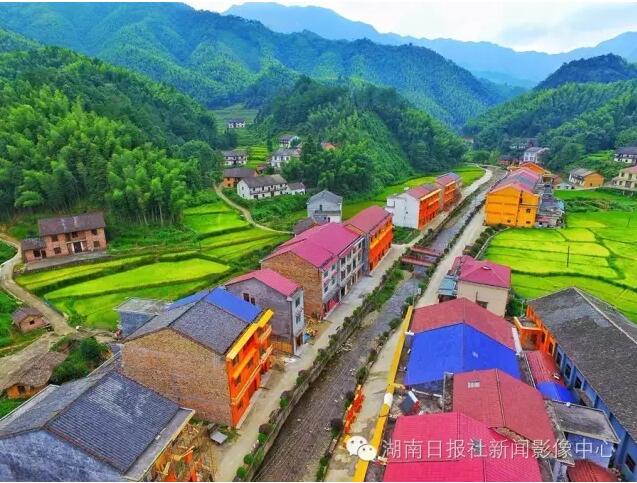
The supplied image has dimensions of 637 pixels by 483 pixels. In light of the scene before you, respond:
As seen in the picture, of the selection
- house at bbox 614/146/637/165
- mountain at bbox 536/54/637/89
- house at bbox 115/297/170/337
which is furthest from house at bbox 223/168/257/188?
mountain at bbox 536/54/637/89

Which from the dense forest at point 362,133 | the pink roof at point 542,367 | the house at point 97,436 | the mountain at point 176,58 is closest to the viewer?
the house at point 97,436

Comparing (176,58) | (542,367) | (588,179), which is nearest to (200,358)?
(542,367)

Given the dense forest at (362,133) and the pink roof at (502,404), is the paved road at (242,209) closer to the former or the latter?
the dense forest at (362,133)

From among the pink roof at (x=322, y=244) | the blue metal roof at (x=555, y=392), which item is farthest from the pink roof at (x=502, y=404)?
the pink roof at (x=322, y=244)

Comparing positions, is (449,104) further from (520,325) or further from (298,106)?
(520,325)

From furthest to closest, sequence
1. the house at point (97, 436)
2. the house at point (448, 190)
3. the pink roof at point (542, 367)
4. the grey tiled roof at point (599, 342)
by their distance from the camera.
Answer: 1. the house at point (448, 190)
2. the pink roof at point (542, 367)
3. the grey tiled roof at point (599, 342)
4. the house at point (97, 436)

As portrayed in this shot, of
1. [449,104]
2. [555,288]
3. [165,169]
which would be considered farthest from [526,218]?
[449,104]
